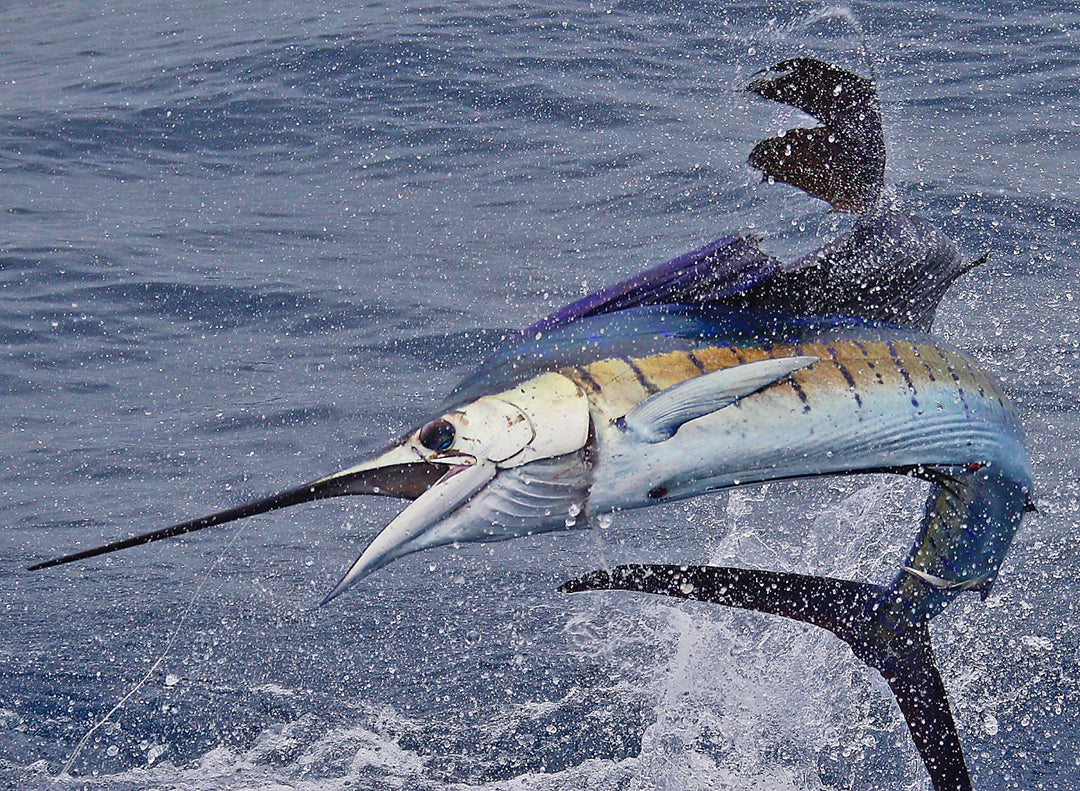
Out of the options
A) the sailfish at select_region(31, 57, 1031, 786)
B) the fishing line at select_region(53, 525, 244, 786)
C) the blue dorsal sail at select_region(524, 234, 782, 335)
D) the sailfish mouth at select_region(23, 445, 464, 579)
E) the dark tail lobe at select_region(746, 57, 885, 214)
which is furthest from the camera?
the fishing line at select_region(53, 525, 244, 786)

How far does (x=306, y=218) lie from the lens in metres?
9.68

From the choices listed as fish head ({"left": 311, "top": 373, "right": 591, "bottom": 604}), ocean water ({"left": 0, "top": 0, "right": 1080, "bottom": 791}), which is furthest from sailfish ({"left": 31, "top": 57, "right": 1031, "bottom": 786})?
ocean water ({"left": 0, "top": 0, "right": 1080, "bottom": 791})

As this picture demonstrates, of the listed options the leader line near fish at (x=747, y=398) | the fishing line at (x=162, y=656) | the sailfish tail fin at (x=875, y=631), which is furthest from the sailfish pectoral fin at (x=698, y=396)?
the fishing line at (x=162, y=656)

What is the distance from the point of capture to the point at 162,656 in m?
4.88

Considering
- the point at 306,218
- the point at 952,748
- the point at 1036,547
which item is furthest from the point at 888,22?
the point at 952,748

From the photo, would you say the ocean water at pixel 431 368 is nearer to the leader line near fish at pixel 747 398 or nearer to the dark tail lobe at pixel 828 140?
the leader line near fish at pixel 747 398

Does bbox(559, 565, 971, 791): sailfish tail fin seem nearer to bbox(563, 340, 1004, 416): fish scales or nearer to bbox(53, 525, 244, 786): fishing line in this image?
bbox(563, 340, 1004, 416): fish scales

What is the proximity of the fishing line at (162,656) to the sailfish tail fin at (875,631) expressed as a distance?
2352 mm

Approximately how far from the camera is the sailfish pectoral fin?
2512mm

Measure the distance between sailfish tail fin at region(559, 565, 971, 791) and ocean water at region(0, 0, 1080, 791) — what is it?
0.90 meters

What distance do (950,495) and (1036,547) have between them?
2253mm

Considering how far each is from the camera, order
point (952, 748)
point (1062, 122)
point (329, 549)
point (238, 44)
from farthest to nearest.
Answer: point (238, 44), point (1062, 122), point (329, 549), point (952, 748)

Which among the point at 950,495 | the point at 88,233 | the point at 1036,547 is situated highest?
the point at 950,495

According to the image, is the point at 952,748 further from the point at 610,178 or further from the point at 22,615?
the point at 610,178
